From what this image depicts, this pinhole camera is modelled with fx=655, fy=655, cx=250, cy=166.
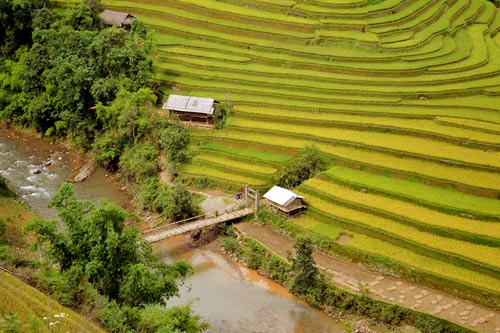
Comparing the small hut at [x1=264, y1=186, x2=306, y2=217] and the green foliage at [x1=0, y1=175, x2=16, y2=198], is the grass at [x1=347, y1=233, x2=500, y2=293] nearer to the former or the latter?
the small hut at [x1=264, y1=186, x2=306, y2=217]

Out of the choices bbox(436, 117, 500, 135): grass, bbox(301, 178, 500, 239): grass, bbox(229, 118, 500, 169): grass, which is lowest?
bbox(301, 178, 500, 239): grass

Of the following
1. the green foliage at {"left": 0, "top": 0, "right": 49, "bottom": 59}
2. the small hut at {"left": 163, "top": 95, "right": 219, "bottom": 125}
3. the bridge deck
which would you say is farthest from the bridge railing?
the green foliage at {"left": 0, "top": 0, "right": 49, "bottom": 59}

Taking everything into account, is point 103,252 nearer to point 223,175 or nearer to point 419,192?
point 223,175

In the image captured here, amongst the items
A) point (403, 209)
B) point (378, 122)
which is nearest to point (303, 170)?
point (378, 122)

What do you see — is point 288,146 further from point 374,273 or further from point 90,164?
point 90,164

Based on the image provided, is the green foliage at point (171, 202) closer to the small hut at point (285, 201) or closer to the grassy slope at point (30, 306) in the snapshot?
the small hut at point (285, 201)

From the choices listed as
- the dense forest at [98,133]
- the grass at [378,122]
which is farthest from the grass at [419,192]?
the dense forest at [98,133]
